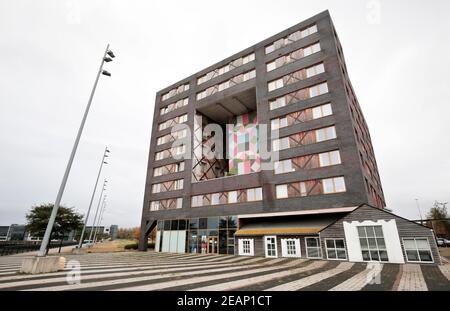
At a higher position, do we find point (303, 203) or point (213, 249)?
point (303, 203)

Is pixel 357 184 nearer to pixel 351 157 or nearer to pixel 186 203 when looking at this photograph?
pixel 351 157

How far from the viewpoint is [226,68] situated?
40000mm

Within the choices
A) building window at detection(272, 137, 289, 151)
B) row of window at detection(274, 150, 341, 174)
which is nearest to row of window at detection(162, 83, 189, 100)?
building window at detection(272, 137, 289, 151)

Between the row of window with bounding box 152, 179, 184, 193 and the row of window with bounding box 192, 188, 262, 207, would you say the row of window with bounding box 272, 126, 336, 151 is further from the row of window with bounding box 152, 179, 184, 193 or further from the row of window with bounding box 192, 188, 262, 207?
the row of window with bounding box 152, 179, 184, 193

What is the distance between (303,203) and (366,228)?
666 cm

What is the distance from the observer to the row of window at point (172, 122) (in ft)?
141

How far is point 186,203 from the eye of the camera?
35.8 metres

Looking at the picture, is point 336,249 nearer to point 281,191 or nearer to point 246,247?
point 281,191

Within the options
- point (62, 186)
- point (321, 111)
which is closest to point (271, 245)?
point (321, 111)

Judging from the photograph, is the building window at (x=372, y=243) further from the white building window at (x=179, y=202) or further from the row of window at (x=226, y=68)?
the row of window at (x=226, y=68)

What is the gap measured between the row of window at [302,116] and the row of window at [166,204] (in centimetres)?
1957

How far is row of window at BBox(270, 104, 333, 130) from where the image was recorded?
27.2 meters
